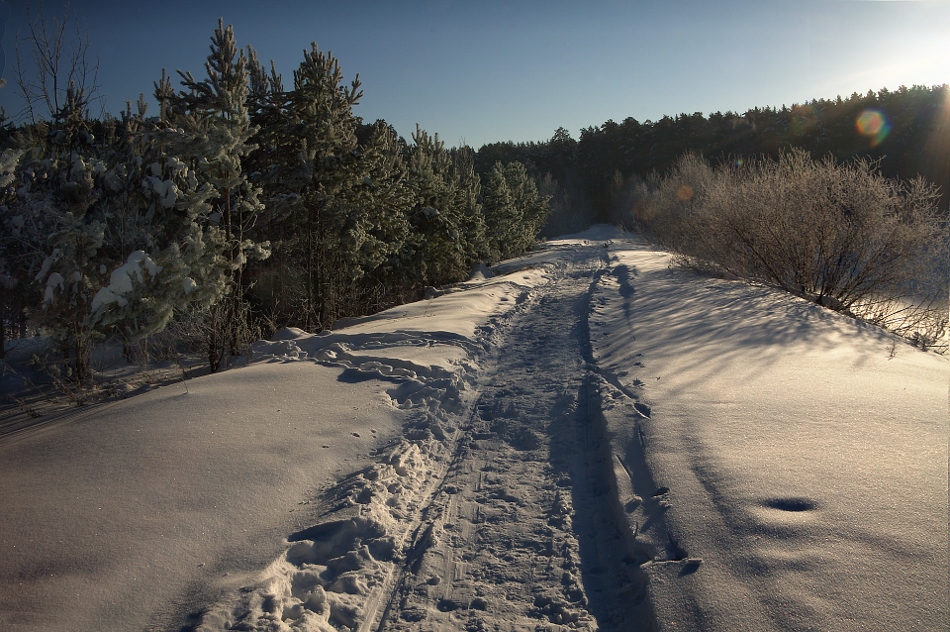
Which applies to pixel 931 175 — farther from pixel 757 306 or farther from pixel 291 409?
pixel 291 409

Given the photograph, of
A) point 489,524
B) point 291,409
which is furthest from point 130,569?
point 291,409

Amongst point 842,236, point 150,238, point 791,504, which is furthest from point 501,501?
point 842,236

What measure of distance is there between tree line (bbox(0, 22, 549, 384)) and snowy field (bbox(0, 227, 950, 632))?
2598 millimetres

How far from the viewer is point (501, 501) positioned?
14.3 feet

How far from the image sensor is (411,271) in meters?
19.6

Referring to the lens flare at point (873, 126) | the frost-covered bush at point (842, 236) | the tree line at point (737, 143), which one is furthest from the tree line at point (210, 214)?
the lens flare at point (873, 126)

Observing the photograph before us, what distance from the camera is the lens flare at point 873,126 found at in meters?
74.2

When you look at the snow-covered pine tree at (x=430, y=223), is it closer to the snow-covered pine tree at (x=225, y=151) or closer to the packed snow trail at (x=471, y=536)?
the snow-covered pine tree at (x=225, y=151)

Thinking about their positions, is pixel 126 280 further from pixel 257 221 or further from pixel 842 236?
pixel 842 236

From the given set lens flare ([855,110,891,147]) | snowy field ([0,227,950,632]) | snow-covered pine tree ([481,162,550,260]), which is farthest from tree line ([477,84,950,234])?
snowy field ([0,227,950,632])

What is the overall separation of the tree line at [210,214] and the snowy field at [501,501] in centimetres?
260

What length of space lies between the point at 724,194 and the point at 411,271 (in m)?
10.6

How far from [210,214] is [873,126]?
95423 millimetres

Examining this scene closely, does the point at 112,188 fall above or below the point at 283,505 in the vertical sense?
above
